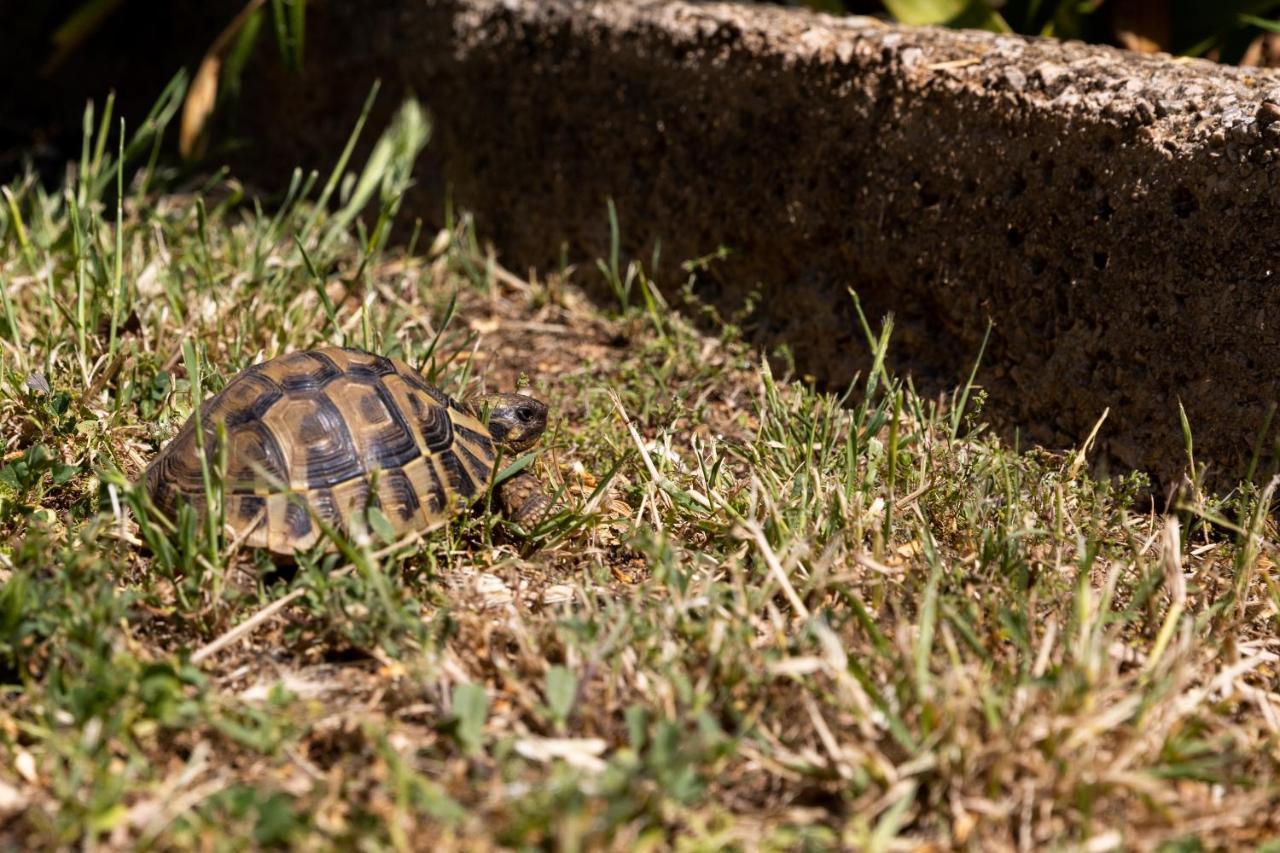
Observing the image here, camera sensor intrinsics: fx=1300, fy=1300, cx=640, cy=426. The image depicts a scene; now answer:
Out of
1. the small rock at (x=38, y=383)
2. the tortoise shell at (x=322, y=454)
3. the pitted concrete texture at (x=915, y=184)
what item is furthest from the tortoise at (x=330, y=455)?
the pitted concrete texture at (x=915, y=184)

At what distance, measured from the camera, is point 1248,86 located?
3031 mm

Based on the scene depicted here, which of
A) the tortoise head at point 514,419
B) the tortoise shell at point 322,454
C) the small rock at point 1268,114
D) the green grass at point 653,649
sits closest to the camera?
the green grass at point 653,649

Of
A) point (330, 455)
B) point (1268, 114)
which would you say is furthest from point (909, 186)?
point (330, 455)

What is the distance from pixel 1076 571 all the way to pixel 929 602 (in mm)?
558

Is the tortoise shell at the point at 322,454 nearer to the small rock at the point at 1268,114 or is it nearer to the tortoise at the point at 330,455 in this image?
the tortoise at the point at 330,455

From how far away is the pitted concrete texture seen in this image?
3025 mm

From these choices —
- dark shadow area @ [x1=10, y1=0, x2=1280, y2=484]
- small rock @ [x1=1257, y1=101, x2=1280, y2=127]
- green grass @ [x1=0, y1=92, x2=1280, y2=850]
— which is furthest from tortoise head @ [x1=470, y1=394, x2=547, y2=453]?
small rock @ [x1=1257, y1=101, x2=1280, y2=127]

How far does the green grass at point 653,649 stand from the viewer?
2.05 meters

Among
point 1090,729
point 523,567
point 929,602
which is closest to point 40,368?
point 523,567

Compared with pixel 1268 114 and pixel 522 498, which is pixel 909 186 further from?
pixel 522 498

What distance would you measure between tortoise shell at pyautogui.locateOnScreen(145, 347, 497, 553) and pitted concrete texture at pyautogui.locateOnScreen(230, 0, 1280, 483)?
4.52ft

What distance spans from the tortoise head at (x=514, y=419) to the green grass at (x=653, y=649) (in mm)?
112

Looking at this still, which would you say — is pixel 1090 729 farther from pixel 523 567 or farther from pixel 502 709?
pixel 523 567

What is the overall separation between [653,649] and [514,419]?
1077 millimetres
